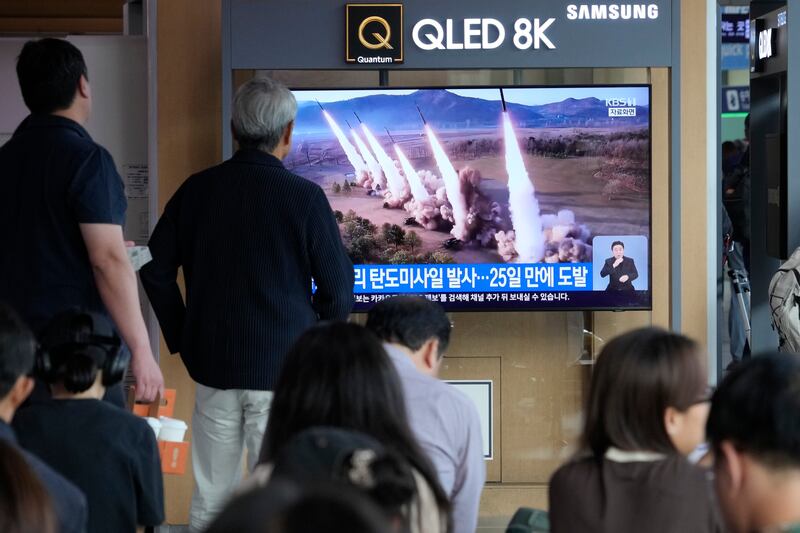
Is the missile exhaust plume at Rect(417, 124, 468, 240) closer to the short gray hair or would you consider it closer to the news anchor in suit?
the news anchor in suit

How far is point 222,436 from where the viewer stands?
363cm

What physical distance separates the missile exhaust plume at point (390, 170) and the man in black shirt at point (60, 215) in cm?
205

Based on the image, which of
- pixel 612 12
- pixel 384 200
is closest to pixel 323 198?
pixel 384 200

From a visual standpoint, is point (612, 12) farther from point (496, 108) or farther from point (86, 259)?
point (86, 259)

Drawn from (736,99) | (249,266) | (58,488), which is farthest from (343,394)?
(736,99)

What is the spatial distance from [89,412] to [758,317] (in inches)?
163

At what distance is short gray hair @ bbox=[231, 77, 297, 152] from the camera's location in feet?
11.6

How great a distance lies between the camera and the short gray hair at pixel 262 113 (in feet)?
11.6

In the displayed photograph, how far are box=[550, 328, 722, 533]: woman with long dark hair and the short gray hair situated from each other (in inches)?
57.4

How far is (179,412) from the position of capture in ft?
17.5

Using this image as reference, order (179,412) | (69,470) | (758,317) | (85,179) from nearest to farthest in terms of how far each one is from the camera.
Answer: (69,470) < (85,179) < (179,412) < (758,317)

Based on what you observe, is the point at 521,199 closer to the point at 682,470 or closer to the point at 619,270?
the point at 619,270

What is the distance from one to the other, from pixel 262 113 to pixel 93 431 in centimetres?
116

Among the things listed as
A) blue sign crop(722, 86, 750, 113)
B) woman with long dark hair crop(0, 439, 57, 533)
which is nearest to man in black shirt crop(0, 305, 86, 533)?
woman with long dark hair crop(0, 439, 57, 533)
